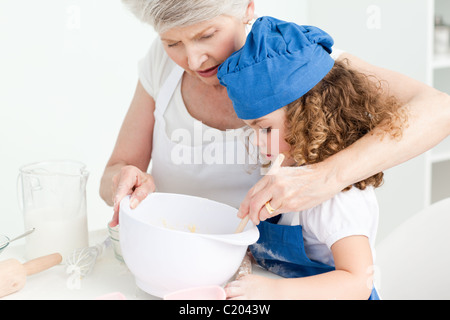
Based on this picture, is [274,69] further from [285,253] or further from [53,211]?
[53,211]

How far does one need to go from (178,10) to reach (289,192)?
421 millimetres

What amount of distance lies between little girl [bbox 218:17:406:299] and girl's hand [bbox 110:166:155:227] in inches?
9.6

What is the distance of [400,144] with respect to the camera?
3.31 ft

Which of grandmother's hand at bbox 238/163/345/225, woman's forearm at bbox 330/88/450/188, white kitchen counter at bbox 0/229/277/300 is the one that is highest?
woman's forearm at bbox 330/88/450/188

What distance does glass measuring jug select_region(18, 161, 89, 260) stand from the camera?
108 cm

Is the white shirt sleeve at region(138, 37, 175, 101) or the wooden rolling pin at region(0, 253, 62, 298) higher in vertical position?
the white shirt sleeve at region(138, 37, 175, 101)

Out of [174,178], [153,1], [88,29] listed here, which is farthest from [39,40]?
[153,1]

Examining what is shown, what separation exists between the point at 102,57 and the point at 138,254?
174 cm

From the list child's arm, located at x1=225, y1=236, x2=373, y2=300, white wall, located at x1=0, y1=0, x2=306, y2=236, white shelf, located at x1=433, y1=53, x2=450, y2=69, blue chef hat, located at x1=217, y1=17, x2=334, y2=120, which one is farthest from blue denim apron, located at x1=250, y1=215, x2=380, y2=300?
white shelf, located at x1=433, y1=53, x2=450, y2=69

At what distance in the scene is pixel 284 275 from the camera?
3.32ft

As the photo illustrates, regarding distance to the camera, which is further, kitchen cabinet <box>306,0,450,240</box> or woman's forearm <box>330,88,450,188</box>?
kitchen cabinet <box>306,0,450,240</box>

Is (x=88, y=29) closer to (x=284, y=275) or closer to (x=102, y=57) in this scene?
(x=102, y=57)

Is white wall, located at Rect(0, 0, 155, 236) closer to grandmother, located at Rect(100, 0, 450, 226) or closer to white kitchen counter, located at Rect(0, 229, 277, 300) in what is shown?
grandmother, located at Rect(100, 0, 450, 226)

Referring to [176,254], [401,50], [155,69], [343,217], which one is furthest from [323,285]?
[401,50]
